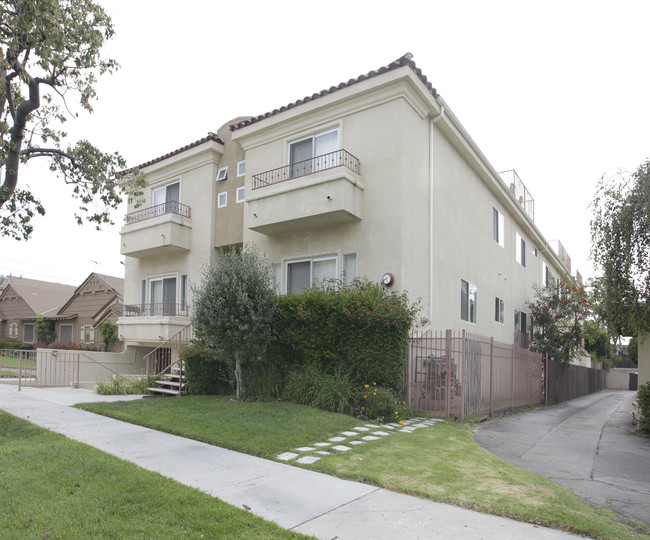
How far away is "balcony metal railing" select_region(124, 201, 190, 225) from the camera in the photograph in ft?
55.5

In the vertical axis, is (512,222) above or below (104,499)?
above

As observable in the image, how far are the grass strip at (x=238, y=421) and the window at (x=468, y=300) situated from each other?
678 centimetres

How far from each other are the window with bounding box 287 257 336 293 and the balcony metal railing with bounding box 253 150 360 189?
7.46 feet

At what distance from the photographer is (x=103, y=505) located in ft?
14.8

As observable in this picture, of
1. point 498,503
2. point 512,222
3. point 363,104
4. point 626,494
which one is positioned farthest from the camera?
point 512,222

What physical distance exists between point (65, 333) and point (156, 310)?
61.9 feet

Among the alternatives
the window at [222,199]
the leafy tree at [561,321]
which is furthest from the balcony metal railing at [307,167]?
the leafy tree at [561,321]

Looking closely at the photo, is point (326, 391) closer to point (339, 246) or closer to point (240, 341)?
point (240, 341)

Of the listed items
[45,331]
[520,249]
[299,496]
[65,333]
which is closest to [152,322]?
[299,496]

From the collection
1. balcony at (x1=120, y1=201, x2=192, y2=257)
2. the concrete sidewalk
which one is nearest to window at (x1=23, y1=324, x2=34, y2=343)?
balcony at (x1=120, y1=201, x2=192, y2=257)

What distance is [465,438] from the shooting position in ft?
28.3

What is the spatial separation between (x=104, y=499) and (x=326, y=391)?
5817 millimetres

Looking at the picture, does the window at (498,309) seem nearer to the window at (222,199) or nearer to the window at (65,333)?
the window at (222,199)

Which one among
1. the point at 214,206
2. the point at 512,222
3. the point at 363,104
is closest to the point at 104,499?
the point at 363,104
